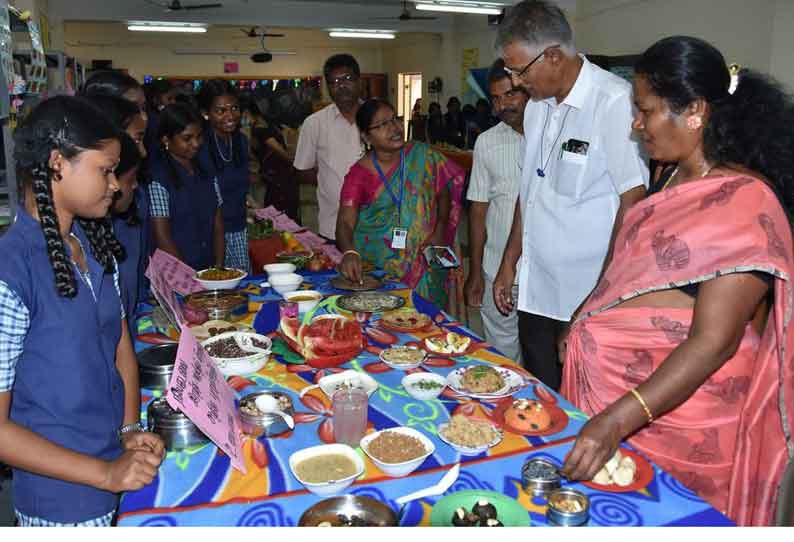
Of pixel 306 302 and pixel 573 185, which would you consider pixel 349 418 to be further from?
pixel 573 185

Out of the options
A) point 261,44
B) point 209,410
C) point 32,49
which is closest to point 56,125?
point 209,410

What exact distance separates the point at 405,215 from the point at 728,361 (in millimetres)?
1849

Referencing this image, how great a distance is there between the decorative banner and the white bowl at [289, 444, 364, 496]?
1.25 m

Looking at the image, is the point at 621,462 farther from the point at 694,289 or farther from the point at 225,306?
the point at 225,306

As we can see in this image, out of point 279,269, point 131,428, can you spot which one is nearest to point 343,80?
point 279,269

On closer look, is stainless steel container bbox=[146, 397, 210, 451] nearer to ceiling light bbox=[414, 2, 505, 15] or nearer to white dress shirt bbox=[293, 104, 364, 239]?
white dress shirt bbox=[293, 104, 364, 239]

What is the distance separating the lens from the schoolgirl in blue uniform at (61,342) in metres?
1.22

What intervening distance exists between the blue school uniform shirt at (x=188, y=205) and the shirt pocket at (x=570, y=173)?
1.69m

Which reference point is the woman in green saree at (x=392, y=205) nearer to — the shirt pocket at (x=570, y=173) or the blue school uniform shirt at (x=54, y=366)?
the shirt pocket at (x=570, y=173)

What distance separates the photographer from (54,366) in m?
1.28

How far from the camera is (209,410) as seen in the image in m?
1.30

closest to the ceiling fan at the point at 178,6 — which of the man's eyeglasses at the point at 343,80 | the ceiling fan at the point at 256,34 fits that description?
the ceiling fan at the point at 256,34

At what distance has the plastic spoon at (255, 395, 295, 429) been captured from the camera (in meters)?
1.51

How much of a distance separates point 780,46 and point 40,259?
6.30 metres
